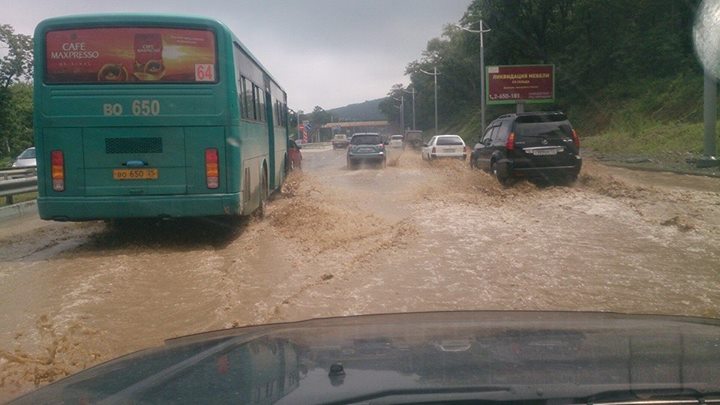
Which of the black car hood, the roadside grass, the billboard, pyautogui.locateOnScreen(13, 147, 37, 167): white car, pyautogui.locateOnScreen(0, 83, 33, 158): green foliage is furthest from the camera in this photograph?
the billboard

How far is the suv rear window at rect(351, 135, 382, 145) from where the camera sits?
31.3 m

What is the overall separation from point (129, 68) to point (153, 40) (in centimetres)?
52

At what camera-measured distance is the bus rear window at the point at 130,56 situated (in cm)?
993

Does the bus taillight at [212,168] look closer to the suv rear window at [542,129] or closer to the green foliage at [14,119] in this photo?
the suv rear window at [542,129]

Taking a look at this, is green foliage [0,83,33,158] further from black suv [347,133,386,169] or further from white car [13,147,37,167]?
black suv [347,133,386,169]

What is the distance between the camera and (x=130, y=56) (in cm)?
1005

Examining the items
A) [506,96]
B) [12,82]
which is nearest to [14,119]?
[12,82]

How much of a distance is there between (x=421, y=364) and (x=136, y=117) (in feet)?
26.5

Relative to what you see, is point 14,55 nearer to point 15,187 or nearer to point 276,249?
point 15,187

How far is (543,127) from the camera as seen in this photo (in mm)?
16219

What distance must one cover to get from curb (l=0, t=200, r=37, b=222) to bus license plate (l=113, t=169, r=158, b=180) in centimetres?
695

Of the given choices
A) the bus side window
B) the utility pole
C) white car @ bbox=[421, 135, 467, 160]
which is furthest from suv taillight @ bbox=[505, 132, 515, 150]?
white car @ bbox=[421, 135, 467, 160]

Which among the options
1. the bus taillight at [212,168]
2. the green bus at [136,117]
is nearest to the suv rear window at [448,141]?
the green bus at [136,117]

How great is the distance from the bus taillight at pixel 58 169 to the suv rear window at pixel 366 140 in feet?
71.4
